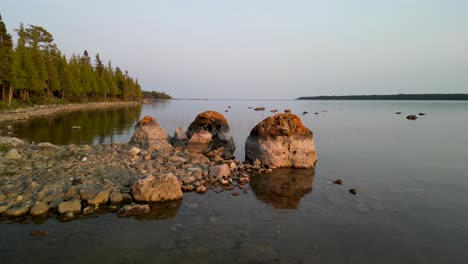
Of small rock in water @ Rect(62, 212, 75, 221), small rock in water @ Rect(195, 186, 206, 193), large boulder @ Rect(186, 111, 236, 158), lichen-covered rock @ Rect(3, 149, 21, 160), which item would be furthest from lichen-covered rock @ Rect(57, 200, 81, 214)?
large boulder @ Rect(186, 111, 236, 158)

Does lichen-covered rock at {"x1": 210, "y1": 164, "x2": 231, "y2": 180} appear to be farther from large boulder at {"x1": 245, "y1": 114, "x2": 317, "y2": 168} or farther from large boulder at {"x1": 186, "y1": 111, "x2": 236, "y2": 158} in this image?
large boulder at {"x1": 186, "y1": 111, "x2": 236, "y2": 158}

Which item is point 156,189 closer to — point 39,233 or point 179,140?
point 39,233

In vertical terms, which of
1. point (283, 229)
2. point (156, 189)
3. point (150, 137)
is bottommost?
point (283, 229)

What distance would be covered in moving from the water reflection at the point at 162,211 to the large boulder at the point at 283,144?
7896 millimetres

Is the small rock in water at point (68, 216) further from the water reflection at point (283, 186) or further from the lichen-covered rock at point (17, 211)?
the water reflection at point (283, 186)

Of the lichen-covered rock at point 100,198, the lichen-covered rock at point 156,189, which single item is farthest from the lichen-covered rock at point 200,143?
the lichen-covered rock at point 100,198

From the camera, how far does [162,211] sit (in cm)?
1034

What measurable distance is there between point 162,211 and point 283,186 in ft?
20.6

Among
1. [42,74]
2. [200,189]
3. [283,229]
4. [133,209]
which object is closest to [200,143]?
[200,189]

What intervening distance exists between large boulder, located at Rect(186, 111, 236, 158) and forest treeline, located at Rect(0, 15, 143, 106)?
41.8 metres

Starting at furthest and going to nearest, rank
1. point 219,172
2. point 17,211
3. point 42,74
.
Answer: point 42,74 < point 219,172 < point 17,211

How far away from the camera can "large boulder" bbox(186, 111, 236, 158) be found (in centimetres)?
2218

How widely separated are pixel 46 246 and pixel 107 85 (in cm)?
10539

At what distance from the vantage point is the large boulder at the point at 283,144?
17.6m
